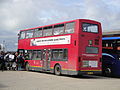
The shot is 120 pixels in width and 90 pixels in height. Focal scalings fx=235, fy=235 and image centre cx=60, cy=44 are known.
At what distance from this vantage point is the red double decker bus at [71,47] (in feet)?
55.2

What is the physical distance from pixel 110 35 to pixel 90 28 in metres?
2.53

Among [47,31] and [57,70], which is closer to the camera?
[57,70]

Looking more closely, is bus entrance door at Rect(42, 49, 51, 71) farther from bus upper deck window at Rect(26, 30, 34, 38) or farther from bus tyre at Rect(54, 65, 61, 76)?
bus upper deck window at Rect(26, 30, 34, 38)

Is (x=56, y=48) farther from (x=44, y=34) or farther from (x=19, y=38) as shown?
(x=19, y=38)

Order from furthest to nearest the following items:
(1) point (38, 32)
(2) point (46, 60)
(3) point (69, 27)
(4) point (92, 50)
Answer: (1) point (38, 32), (2) point (46, 60), (3) point (69, 27), (4) point (92, 50)

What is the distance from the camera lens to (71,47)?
683 inches

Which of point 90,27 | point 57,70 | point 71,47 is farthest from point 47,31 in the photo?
point 90,27

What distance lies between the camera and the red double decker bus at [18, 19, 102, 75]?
16.8 m

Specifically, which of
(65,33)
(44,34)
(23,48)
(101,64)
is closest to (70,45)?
(65,33)

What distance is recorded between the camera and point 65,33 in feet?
59.4

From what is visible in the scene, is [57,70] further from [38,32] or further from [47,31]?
[38,32]

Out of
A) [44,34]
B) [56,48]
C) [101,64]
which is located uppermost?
[44,34]

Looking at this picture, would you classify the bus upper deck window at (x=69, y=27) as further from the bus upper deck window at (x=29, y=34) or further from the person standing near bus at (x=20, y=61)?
the person standing near bus at (x=20, y=61)

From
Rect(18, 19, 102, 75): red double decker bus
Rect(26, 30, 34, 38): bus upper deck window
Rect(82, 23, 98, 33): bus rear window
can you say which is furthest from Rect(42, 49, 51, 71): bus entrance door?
Rect(82, 23, 98, 33): bus rear window
